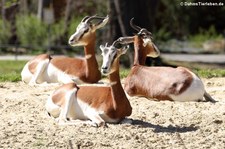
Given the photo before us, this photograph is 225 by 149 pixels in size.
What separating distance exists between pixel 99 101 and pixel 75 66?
306cm

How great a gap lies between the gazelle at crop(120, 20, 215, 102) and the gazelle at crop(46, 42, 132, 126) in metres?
1.15

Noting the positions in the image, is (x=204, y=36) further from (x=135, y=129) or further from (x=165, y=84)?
(x=135, y=129)

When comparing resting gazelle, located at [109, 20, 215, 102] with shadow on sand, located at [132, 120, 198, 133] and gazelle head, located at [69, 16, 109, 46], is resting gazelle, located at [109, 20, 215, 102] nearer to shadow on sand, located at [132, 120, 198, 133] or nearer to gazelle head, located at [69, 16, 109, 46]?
gazelle head, located at [69, 16, 109, 46]

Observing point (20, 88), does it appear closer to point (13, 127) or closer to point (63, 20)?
point (13, 127)

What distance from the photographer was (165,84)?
8695mm

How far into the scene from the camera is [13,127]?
735 centimetres

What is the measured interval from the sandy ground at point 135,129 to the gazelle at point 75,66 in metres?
1.71

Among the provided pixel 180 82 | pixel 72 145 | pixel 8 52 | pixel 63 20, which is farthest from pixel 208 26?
pixel 72 145

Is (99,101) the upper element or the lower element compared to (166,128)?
upper

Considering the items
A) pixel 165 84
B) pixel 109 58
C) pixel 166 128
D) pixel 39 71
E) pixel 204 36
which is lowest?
pixel 204 36

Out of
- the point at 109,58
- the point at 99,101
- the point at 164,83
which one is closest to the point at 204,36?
the point at 164,83

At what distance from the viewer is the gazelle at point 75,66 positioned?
10008 mm

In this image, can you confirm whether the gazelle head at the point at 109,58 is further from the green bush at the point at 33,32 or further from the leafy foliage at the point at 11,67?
the green bush at the point at 33,32

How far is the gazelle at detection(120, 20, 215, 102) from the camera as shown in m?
8.52
